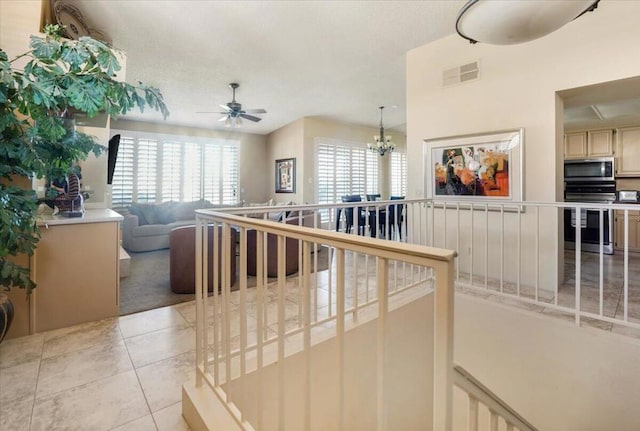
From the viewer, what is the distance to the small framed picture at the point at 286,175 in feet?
24.8

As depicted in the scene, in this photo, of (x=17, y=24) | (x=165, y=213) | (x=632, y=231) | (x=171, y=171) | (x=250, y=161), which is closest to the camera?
(x=17, y=24)

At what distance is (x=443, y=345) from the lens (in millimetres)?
652

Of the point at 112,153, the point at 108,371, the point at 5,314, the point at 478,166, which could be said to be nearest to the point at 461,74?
the point at 478,166

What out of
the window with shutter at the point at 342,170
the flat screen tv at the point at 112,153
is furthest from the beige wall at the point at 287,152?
the flat screen tv at the point at 112,153

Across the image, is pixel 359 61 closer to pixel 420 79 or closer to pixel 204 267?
pixel 420 79

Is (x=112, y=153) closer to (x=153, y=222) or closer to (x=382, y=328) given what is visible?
(x=153, y=222)

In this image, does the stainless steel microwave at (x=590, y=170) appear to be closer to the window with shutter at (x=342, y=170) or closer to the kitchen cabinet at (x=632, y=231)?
the kitchen cabinet at (x=632, y=231)

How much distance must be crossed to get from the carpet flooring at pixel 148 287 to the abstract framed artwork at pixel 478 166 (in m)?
2.01

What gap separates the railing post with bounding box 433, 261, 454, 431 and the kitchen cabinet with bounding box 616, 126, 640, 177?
677 centimetres

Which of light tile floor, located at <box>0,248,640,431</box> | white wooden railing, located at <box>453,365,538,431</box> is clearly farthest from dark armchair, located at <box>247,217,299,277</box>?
white wooden railing, located at <box>453,365,538,431</box>

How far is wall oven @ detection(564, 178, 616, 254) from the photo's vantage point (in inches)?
202

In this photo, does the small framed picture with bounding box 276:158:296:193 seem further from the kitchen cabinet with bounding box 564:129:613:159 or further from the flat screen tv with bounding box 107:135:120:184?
the kitchen cabinet with bounding box 564:129:613:159

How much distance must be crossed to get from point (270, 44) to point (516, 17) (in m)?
3.50

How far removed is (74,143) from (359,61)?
377cm
